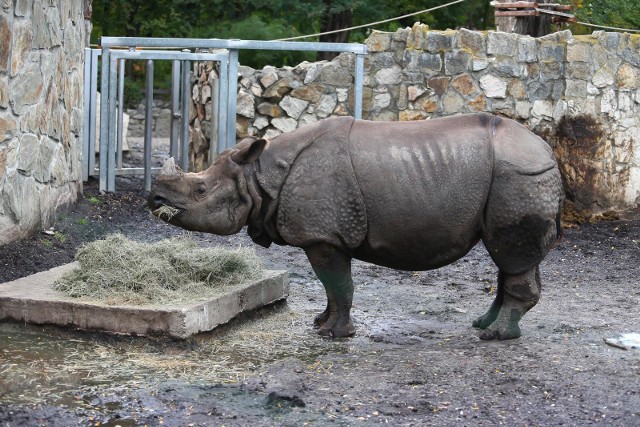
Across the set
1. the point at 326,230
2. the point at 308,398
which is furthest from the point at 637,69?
the point at 308,398

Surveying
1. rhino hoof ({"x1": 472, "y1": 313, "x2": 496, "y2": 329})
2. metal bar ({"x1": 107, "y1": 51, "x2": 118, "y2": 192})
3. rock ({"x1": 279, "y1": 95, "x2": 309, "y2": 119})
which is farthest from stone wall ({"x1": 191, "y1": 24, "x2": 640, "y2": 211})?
rhino hoof ({"x1": 472, "y1": 313, "x2": 496, "y2": 329})

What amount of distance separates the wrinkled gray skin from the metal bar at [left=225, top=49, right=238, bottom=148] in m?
5.22

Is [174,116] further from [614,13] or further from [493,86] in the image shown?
[614,13]

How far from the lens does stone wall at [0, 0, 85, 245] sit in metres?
8.62

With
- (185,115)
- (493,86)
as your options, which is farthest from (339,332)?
(185,115)

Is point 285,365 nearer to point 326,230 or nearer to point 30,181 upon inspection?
point 326,230

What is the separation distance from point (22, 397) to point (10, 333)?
1.40 m

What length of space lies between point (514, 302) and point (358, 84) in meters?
5.67

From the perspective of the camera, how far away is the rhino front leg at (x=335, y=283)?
6.80 m

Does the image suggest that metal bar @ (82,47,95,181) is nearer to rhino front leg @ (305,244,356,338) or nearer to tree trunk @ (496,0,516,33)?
tree trunk @ (496,0,516,33)

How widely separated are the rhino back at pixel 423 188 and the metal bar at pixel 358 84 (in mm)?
5354

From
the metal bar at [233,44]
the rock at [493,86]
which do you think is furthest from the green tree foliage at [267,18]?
the rock at [493,86]

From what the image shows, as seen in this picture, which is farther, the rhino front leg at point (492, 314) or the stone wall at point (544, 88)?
the stone wall at point (544, 88)

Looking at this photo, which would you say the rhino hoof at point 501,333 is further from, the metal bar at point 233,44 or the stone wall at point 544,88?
the metal bar at point 233,44
